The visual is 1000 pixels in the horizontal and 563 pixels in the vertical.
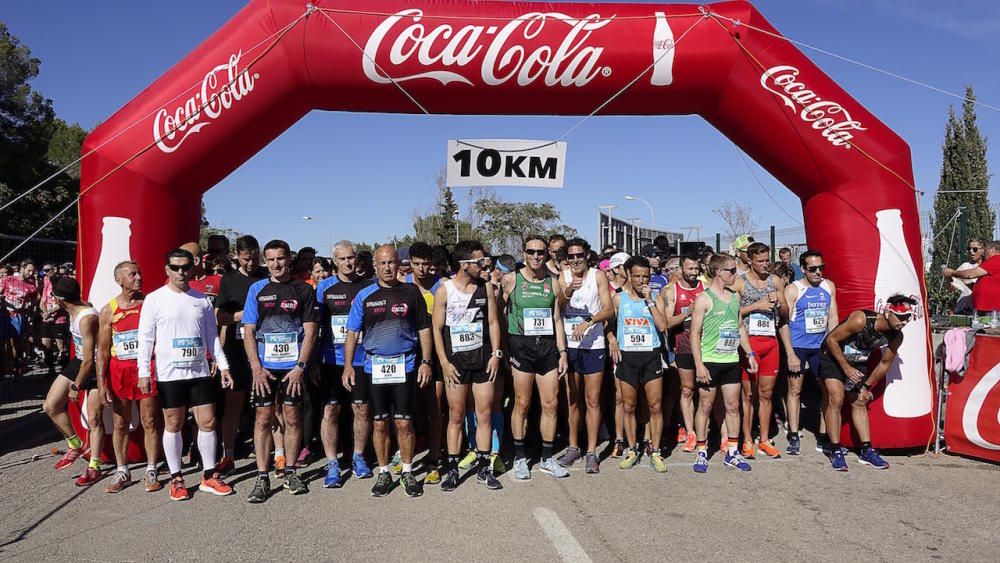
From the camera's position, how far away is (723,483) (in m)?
5.44

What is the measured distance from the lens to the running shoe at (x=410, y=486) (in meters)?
5.11

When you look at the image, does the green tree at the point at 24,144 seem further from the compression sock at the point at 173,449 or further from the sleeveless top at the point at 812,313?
the sleeveless top at the point at 812,313

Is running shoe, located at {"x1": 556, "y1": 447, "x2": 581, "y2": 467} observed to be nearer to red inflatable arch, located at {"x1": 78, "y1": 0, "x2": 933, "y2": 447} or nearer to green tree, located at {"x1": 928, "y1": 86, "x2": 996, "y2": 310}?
red inflatable arch, located at {"x1": 78, "y1": 0, "x2": 933, "y2": 447}

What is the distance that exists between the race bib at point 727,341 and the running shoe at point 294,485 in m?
3.65

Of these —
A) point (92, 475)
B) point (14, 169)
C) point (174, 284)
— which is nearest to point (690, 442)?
point (174, 284)

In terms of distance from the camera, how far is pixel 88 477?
5473 mm

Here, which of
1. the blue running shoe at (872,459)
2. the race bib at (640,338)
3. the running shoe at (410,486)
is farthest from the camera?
the race bib at (640,338)

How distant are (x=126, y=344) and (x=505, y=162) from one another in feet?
12.0

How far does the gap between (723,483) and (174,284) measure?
15.1 feet

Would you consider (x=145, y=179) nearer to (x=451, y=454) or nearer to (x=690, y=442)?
(x=451, y=454)

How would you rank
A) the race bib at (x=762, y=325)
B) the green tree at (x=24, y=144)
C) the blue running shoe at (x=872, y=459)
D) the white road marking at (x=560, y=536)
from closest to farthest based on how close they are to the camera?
the white road marking at (x=560, y=536) < the blue running shoe at (x=872, y=459) < the race bib at (x=762, y=325) < the green tree at (x=24, y=144)

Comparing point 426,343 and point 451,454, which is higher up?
point 426,343

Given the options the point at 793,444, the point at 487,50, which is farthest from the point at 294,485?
the point at 793,444

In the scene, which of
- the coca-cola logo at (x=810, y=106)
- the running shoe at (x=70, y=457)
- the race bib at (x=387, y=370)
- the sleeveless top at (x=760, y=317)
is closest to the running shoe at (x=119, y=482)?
the running shoe at (x=70, y=457)
